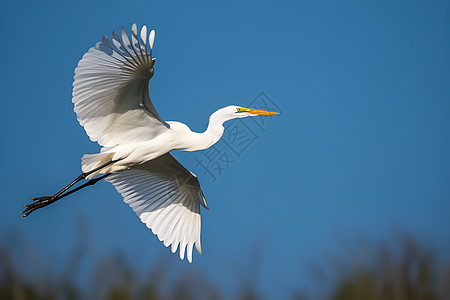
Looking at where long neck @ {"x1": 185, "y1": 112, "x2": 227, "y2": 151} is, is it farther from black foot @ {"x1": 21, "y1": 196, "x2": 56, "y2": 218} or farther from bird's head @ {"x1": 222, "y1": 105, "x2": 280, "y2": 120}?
black foot @ {"x1": 21, "y1": 196, "x2": 56, "y2": 218}

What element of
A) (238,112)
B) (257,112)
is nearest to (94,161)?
(238,112)

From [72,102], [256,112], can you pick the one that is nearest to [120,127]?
[72,102]

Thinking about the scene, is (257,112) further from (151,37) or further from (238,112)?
(151,37)

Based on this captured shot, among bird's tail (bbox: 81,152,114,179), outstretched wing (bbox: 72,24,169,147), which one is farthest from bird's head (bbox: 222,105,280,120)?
bird's tail (bbox: 81,152,114,179)

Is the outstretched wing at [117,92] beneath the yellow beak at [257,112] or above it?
above

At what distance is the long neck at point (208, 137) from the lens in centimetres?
659

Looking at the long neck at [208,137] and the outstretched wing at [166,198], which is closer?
the long neck at [208,137]

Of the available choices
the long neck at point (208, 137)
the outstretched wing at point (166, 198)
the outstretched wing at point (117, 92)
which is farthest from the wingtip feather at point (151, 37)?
the outstretched wing at point (166, 198)

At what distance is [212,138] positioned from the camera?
6598 mm

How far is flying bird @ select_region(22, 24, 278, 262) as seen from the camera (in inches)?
223

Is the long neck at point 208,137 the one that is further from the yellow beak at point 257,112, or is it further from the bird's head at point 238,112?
the yellow beak at point 257,112

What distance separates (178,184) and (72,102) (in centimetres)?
229

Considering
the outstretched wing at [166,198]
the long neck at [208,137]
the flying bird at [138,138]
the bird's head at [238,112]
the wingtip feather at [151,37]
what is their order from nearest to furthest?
the wingtip feather at [151,37] → the flying bird at [138,138] → the long neck at [208,137] → the bird's head at [238,112] → the outstretched wing at [166,198]

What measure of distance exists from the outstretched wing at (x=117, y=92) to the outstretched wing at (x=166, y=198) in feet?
3.18
